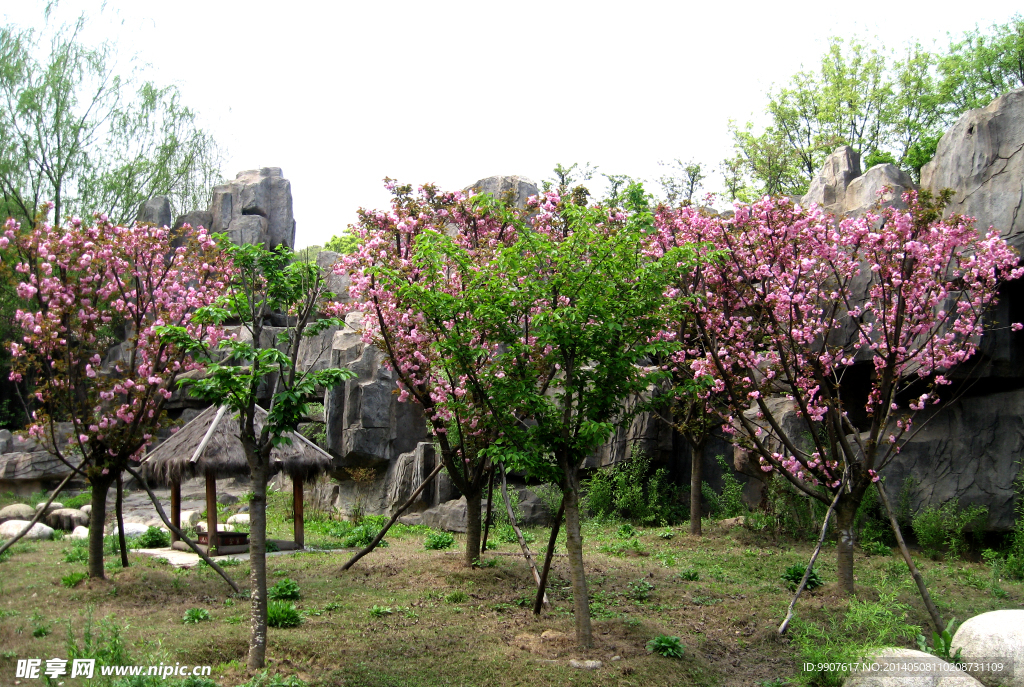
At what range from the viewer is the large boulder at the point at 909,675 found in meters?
6.06

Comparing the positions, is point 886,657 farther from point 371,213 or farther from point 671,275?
point 371,213

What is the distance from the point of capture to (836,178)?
15461mm

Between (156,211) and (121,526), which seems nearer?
(121,526)

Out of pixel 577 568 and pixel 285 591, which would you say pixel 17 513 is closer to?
pixel 285 591

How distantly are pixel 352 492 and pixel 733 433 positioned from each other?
33.4 feet

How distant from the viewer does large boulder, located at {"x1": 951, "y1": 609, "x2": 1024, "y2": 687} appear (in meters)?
6.49

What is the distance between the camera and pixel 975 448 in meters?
12.2

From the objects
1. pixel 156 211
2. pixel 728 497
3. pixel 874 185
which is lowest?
pixel 728 497

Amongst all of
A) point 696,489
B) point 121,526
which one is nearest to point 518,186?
point 696,489

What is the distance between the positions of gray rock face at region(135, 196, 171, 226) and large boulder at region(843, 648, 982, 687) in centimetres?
2740

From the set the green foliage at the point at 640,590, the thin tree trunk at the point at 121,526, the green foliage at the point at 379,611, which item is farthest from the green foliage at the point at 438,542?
the thin tree trunk at the point at 121,526

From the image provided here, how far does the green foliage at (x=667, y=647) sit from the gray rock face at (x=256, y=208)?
910 inches

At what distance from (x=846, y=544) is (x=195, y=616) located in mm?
7436

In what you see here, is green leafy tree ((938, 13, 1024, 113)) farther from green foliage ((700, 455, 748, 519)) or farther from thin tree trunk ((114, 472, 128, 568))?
thin tree trunk ((114, 472, 128, 568))
